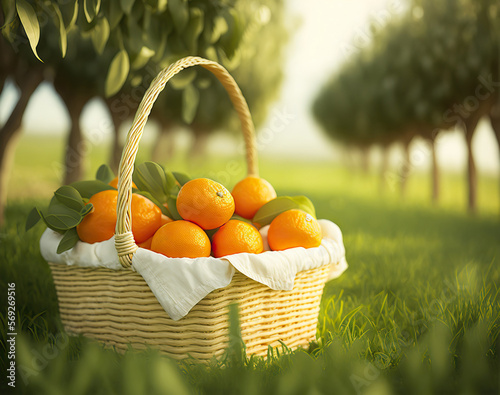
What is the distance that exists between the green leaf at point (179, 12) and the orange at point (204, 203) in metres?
0.80

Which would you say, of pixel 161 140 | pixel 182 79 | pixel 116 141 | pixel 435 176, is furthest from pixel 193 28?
pixel 435 176

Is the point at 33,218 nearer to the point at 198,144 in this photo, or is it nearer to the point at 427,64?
the point at 427,64

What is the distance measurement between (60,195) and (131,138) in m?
0.39

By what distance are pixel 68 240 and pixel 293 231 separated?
0.80 meters

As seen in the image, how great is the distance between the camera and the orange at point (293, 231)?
5.03 feet

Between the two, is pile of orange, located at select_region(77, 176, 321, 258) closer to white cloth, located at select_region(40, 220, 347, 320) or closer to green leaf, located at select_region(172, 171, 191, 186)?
white cloth, located at select_region(40, 220, 347, 320)

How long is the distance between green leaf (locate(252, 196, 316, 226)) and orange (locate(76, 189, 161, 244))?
441 millimetres

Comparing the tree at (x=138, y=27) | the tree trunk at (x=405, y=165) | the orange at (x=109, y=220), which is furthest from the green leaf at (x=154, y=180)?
the tree trunk at (x=405, y=165)

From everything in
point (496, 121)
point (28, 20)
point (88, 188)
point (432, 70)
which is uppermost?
point (432, 70)

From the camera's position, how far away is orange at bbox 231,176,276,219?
178 centimetres

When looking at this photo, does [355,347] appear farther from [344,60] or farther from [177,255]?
[344,60]

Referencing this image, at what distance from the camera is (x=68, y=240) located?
1508mm

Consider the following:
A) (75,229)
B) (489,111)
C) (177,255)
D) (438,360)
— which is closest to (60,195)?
(75,229)

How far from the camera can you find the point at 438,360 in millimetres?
1043
